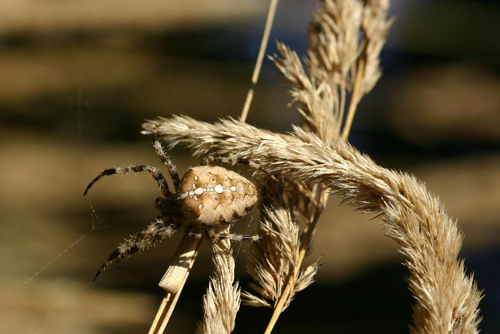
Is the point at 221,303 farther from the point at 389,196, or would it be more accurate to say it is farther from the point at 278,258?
the point at 389,196

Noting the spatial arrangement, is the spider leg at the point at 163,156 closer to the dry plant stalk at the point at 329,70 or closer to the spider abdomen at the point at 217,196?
the spider abdomen at the point at 217,196

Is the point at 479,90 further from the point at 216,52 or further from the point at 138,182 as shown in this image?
the point at 138,182

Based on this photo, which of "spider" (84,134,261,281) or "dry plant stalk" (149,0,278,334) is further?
"spider" (84,134,261,281)

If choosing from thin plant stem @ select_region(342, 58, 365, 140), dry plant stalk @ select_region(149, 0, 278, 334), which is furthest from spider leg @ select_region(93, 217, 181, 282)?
→ thin plant stem @ select_region(342, 58, 365, 140)

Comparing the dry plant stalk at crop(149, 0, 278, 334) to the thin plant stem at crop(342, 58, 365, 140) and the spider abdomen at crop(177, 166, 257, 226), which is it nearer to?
the spider abdomen at crop(177, 166, 257, 226)

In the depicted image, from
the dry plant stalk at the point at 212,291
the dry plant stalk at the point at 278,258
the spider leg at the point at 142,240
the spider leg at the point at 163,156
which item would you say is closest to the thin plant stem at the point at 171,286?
the dry plant stalk at the point at 212,291
